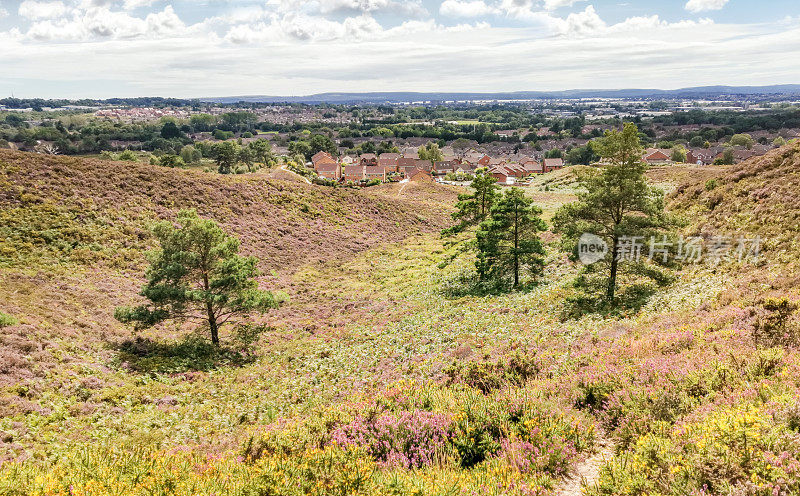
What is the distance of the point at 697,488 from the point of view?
6.28m

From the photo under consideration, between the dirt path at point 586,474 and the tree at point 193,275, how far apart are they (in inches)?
663

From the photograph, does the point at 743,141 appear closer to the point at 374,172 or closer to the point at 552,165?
the point at 552,165

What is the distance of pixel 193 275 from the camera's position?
20859 mm

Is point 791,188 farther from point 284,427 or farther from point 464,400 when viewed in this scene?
point 284,427

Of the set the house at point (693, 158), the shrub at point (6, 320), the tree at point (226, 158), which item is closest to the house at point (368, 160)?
the tree at point (226, 158)

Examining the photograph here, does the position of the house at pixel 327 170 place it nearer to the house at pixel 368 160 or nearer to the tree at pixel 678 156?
the house at pixel 368 160

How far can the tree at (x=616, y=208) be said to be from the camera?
18891mm

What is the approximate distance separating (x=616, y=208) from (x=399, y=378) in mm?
13449

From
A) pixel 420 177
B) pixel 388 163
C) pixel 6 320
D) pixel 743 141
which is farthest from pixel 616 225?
pixel 743 141

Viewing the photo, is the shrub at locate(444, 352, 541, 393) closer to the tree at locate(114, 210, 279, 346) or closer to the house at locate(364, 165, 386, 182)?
the tree at locate(114, 210, 279, 346)

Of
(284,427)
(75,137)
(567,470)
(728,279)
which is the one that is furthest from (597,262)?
(75,137)

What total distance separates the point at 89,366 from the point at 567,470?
62.0 feet

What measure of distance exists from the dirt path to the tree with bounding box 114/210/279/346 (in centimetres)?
1684

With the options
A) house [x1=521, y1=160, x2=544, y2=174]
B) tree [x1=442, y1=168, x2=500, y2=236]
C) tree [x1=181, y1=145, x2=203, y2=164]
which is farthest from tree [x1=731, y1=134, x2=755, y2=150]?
tree [x1=181, y1=145, x2=203, y2=164]
